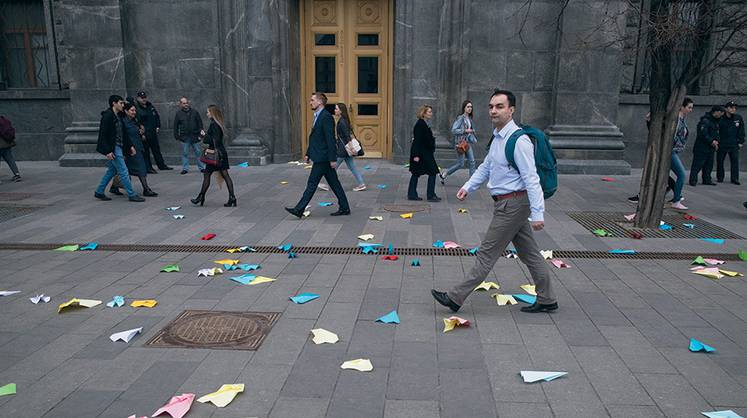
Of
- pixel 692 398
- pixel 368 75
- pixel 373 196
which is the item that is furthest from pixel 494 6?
pixel 692 398

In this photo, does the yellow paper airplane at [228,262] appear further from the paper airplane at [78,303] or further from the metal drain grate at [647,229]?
the metal drain grate at [647,229]

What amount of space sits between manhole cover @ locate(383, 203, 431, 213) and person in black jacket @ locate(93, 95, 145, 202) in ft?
14.3

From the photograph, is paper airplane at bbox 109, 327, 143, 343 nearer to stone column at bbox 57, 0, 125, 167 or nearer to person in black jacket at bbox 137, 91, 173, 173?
person in black jacket at bbox 137, 91, 173, 173

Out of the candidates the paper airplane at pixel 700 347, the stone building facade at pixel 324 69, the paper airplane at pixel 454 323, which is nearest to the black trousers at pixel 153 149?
the stone building facade at pixel 324 69

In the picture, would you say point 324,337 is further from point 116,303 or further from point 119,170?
point 119,170

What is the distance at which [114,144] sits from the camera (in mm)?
10016

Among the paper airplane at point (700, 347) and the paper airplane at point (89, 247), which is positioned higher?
the paper airplane at point (700, 347)

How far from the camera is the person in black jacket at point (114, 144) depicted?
989cm

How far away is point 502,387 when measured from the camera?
3838 millimetres

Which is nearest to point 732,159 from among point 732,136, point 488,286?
point 732,136

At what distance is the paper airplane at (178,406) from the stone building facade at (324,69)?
11.2 m

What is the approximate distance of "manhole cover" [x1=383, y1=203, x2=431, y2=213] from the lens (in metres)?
9.49

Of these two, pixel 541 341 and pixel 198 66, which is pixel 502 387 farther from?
pixel 198 66

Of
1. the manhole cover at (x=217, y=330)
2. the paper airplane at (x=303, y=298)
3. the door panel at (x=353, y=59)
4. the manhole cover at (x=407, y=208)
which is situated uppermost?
the door panel at (x=353, y=59)
